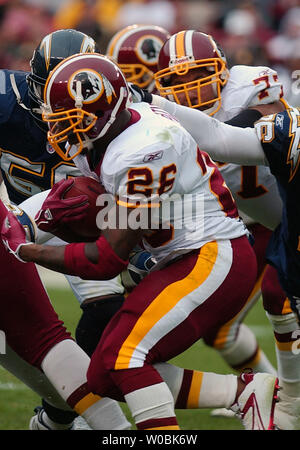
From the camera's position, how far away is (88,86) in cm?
307

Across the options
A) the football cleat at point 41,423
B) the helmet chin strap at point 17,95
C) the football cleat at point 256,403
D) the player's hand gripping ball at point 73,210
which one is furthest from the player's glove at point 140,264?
the helmet chin strap at point 17,95

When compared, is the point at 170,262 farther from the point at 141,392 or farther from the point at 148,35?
the point at 148,35

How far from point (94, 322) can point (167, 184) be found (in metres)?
1.09

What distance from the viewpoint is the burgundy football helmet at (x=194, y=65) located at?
4059 mm

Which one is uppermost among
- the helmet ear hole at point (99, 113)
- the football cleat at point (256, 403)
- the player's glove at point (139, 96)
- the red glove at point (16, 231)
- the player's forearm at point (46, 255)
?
the helmet ear hole at point (99, 113)

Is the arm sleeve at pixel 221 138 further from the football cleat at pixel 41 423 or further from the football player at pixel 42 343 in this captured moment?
the football cleat at pixel 41 423

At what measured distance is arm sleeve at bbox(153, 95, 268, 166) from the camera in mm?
3375

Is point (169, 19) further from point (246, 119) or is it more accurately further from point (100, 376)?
point (100, 376)

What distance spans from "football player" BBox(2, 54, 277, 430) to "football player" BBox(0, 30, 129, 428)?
2.30 feet

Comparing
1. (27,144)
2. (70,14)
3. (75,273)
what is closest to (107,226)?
(75,273)

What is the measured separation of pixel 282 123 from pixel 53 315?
1.11m

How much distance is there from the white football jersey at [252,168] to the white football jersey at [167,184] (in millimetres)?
804

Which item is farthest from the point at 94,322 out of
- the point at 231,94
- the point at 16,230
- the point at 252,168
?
the point at 231,94
